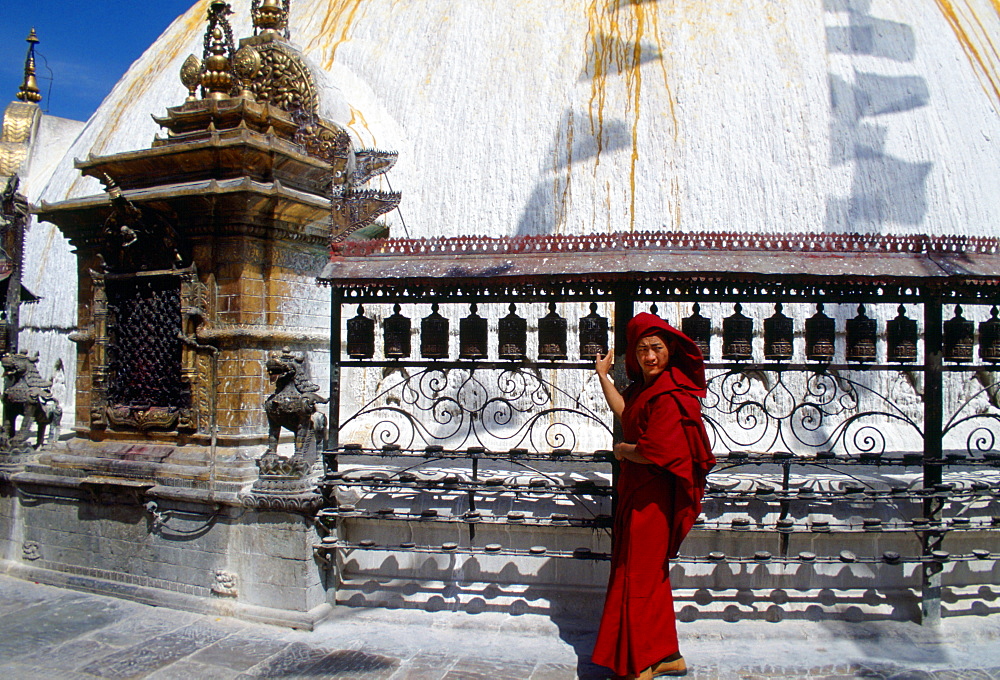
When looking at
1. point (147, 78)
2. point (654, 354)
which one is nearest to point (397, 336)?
point (654, 354)

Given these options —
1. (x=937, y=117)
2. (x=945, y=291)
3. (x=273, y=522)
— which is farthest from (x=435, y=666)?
(x=937, y=117)

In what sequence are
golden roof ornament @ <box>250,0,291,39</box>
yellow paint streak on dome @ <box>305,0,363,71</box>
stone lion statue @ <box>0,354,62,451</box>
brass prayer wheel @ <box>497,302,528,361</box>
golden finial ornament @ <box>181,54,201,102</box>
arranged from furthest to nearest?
1. yellow paint streak on dome @ <box>305,0,363,71</box>
2. golden roof ornament @ <box>250,0,291,39</box>
3. golden finial ornament @ <box>181,54,201,102</box>
4. stone lion statue @ <box>0,354,62,451</box>
5. brass prayer wheel @ <box>497,302,528,361</box>

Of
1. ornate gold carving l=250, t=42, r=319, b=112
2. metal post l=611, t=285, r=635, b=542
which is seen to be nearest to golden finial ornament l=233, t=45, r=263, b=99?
ornate gold carving l=250, t=42, r=319, b=112

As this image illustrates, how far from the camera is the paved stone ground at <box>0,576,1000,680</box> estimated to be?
3.61 metres

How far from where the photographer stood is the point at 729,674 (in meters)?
3.60

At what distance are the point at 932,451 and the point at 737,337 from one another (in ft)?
4.80

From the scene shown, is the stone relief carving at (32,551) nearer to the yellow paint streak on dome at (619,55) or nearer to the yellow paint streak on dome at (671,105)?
the yellow paint streak on dome at (619,55)

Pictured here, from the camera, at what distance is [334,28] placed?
10.2 m

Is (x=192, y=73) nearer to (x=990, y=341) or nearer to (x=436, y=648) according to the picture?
(x=436, y=648)

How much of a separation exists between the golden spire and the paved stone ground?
40.2 ft

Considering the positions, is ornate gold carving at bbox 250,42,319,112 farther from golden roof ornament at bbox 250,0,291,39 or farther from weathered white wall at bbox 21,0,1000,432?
weathered white wall at bbox 21,0,1000,432

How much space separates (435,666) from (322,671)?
2.03 feet

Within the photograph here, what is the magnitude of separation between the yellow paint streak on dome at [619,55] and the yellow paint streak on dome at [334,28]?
3.74 meters

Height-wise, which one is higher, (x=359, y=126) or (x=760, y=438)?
(x=359, y=126)
